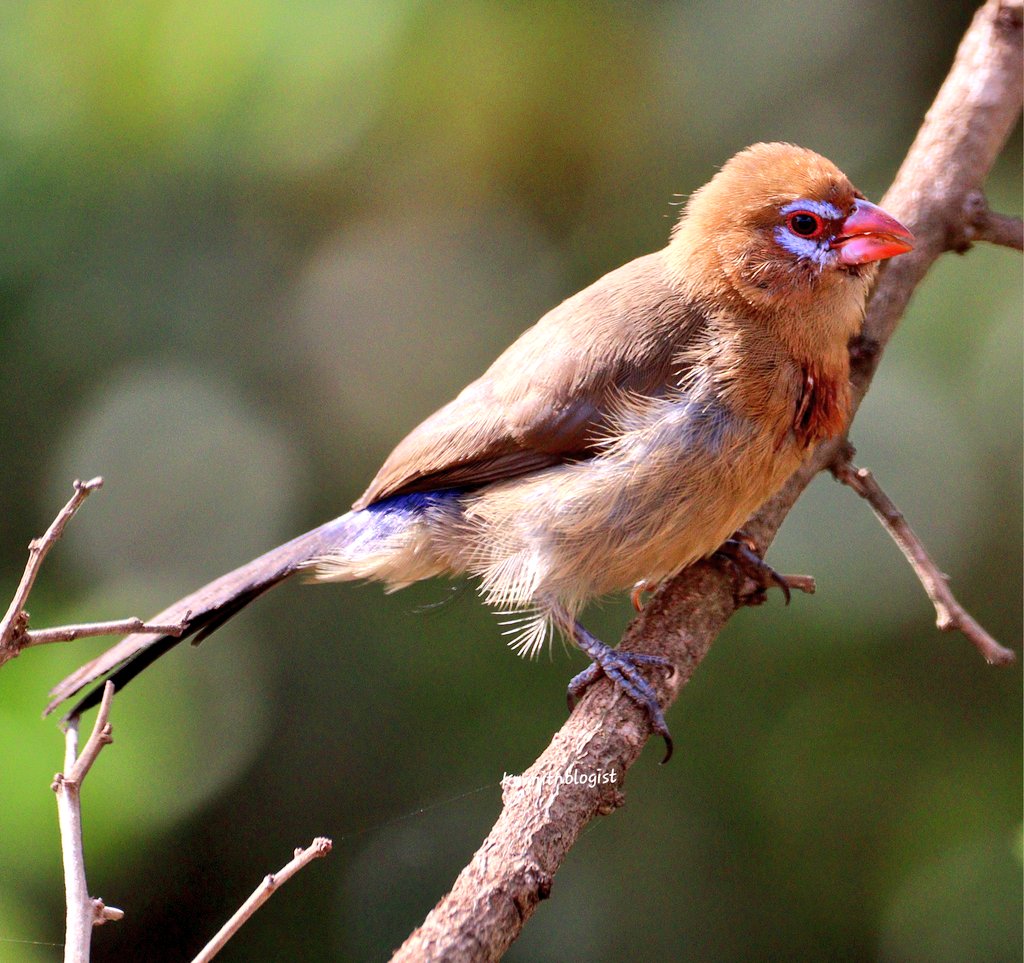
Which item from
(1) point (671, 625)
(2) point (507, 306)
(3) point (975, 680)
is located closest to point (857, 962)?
(3) point (975, 680)

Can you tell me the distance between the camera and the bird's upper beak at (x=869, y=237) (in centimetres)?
268

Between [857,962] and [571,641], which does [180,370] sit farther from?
[857,962]

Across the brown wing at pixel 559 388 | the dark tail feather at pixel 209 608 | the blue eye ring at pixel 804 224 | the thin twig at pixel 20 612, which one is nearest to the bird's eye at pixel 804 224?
the blue eye ring at pixel 804 224

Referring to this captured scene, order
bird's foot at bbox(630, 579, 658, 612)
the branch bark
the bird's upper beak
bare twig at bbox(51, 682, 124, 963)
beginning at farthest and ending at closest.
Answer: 1. bird's foot at bbox(630, 579, 658, 612)
2. the bird's upper beak
3. the branch bark
4. bare twig at bbox(51, 682, 124, 963)

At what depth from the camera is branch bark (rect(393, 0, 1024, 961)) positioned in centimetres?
179

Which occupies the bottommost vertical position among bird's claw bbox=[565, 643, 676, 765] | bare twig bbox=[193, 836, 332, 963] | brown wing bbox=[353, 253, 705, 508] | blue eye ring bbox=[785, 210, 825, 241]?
bird's claw bbox=[565, 643, 676, 765]

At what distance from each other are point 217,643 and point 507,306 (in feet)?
5.10

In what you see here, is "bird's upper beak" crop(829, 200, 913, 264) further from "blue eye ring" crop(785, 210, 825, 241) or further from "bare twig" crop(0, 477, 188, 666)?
"bare twig" crop(0, 477, 188, 666)

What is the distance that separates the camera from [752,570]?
9.15 feet

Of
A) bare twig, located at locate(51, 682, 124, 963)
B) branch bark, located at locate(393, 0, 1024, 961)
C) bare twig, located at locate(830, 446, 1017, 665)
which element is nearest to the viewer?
bare twig, located at locate(51, 682, 124, 963)

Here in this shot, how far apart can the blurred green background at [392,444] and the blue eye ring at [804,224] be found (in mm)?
1117

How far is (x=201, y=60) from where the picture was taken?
11.0 ft

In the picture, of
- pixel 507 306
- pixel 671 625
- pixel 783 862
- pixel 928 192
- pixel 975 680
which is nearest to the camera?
pixel 671 625

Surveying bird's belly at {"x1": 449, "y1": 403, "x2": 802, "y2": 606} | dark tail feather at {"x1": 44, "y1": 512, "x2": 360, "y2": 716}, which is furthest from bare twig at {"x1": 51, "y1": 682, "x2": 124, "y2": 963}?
bird's belly at {"x1": 449, "y1": 403, "x2": 802, "y2": 606}
